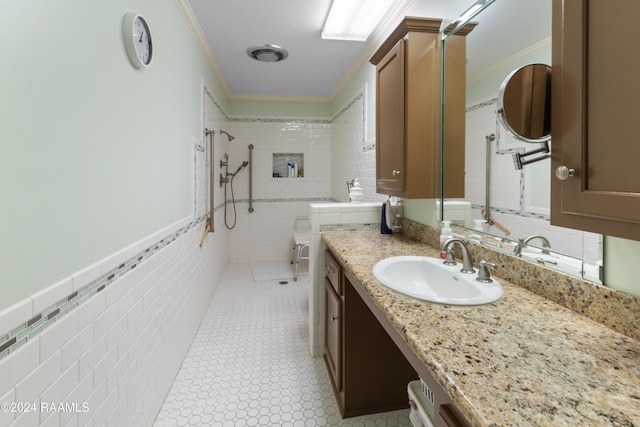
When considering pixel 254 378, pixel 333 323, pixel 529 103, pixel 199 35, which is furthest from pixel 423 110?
pixel 199 35

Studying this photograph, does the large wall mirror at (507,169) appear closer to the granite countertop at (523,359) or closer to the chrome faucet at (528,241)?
the chrome faucet at (528,241)

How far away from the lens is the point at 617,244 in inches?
33.4

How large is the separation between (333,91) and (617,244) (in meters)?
3.86

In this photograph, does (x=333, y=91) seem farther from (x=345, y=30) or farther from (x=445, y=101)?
(x=445, y=101)

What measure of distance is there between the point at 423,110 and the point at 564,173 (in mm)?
1144

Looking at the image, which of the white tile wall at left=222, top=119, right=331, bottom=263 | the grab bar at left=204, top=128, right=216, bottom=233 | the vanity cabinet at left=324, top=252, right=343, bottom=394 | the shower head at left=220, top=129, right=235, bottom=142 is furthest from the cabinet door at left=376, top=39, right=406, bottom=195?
the white tile wall at left=222, top=119, right=331, bottom=263

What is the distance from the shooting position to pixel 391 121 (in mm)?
1878

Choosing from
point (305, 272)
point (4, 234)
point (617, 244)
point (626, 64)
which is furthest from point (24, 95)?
point (305, 272)

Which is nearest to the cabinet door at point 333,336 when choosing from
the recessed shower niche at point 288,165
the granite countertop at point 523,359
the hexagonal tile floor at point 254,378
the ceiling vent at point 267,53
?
the hexagonal tile floor at point 254,378

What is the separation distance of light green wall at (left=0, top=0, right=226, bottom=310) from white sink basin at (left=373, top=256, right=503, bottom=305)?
1022 millimetres

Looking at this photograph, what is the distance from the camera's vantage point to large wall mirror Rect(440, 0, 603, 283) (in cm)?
99

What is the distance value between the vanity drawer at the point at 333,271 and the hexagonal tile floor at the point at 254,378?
25.2 inches

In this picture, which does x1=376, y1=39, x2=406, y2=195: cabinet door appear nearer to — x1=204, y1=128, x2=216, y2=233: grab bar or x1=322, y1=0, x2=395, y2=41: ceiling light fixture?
x1=322, y1=0, x2=395, y2=41: ceiling light fixture

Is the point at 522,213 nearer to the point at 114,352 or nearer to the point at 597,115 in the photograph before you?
the point at 597,115
